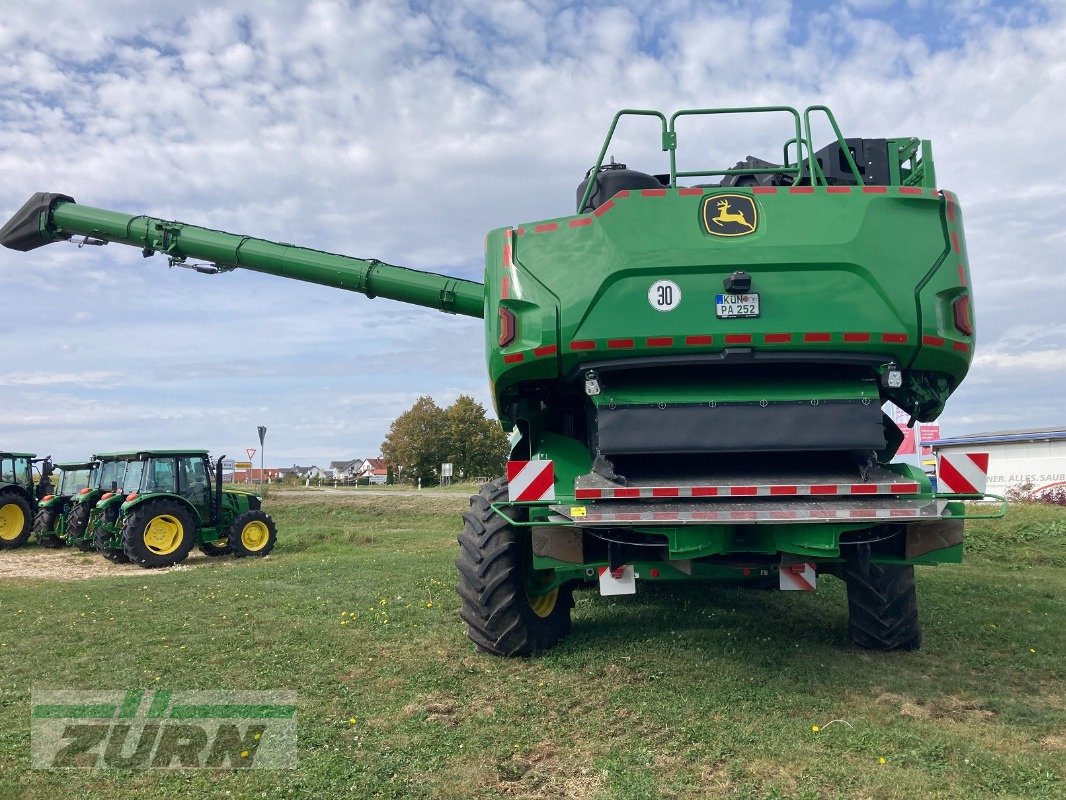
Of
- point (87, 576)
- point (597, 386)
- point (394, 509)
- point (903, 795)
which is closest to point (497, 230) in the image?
point (597, 386)

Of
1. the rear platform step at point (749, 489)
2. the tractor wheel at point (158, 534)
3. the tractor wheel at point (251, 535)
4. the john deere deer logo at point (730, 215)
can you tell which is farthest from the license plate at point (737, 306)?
the tractor wheel at point (251, 535)

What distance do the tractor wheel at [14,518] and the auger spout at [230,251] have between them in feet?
20.9

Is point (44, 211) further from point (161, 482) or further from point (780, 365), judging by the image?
point (780, 365)

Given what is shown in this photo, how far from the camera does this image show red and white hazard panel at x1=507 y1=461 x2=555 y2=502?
5090mm

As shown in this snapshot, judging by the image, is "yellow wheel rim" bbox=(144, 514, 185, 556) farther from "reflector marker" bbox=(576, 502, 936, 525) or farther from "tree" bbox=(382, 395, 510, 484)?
"tree" bbox=(382, 395, 510, 484)

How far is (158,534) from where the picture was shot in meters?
15.0

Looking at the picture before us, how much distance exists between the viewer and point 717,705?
16.1 feet

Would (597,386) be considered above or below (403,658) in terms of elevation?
above

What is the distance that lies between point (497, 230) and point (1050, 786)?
4054 mm

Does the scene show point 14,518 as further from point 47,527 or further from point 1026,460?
point 1026,460

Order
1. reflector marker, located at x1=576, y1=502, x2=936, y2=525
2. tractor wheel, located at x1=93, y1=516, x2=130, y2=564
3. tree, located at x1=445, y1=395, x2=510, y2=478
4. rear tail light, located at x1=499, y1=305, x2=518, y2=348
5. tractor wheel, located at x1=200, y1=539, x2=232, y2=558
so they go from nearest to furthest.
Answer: reflector marker, located at x1=576, y1=502, x2=936, y2=525 → rear tail light, located at x1=499, y1=305, x2=518, y2=348 → tractor wheel, located at x1=93, y1=516, x2=130, y2=564 → tractor wheel, located at x1=200, y1=539, x2=232, y2=558 → tree, located at x1=445, y1=395, x2=510, y2=478

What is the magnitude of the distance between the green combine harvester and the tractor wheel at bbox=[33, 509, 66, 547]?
1632 cm

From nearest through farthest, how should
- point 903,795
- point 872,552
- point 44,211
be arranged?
point 903,795 < point 872,552 < point 44,211

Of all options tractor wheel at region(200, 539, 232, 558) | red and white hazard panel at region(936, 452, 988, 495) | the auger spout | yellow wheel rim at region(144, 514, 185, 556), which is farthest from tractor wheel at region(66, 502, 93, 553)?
red and white hazard panel at region(936, 452, 988, 495)
